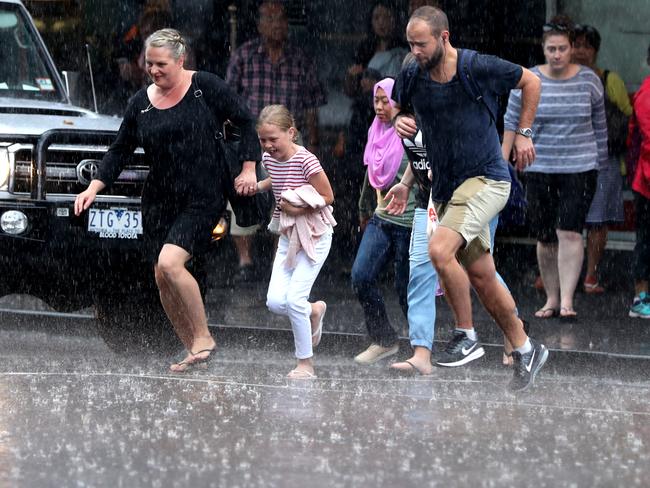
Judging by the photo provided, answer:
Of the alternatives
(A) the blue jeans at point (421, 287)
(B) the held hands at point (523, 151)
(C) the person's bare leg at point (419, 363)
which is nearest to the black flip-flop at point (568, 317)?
(A) the blue jeans at point (421, 287)

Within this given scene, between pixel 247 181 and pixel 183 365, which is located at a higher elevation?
pixel 247 181

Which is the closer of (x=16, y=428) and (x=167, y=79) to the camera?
(x=16, y=428)

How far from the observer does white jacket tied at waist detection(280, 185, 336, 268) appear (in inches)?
356

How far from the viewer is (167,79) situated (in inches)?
360

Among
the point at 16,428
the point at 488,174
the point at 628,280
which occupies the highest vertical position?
the point at 488,174

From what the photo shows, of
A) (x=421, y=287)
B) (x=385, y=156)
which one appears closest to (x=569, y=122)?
(x=385, y=156)

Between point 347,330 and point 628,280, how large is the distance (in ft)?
12.9

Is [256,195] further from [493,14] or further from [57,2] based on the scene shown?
[57,2]

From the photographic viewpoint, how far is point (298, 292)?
29.9 feet

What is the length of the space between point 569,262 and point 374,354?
2.29 meters

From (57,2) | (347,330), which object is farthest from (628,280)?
(57,2)

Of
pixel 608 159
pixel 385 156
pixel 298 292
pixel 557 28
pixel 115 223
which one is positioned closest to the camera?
pixel 298 292

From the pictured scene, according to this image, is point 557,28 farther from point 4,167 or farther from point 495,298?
point 4,167

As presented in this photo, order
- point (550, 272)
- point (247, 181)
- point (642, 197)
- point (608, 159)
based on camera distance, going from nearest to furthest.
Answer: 1. point (247, 181)
2. point (550, 272)
3. point (642, 197)
4. point (608, 159)
